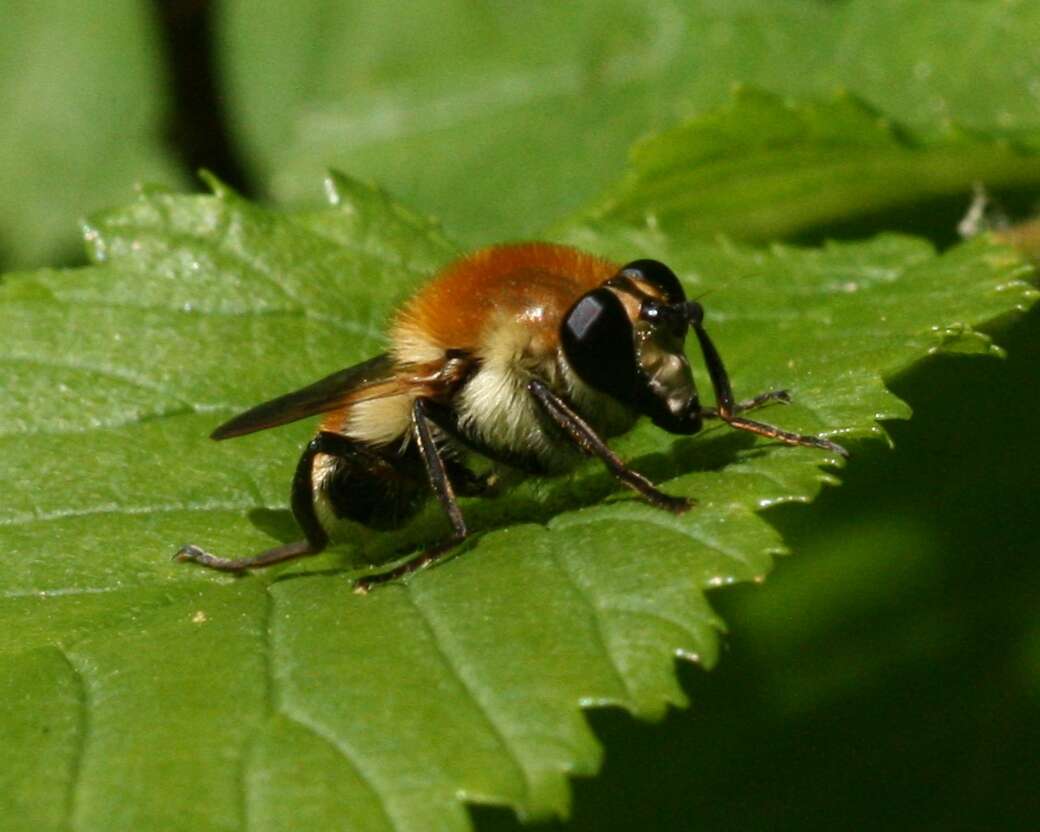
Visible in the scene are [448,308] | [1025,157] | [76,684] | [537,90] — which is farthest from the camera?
[537,90]

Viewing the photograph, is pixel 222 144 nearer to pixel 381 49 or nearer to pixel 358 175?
pixel 358 175

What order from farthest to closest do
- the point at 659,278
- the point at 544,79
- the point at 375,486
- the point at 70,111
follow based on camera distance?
the point at 70,111
the point at 544,79
the point at 375,486
the point at 659,278

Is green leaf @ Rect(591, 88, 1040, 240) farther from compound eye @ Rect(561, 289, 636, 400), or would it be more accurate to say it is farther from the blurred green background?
compound eye @ Rect(561, 289, 636, 400)

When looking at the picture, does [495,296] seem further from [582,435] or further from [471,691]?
[471,691]

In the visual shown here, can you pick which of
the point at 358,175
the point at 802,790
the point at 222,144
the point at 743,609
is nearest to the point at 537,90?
the point at 358,175

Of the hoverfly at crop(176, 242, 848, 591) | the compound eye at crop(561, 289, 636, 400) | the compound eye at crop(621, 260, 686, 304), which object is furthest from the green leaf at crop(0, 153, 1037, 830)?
the compound eye at crop(621, 260, 686, 304)

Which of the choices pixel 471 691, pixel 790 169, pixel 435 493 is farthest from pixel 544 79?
pixel 471 691
